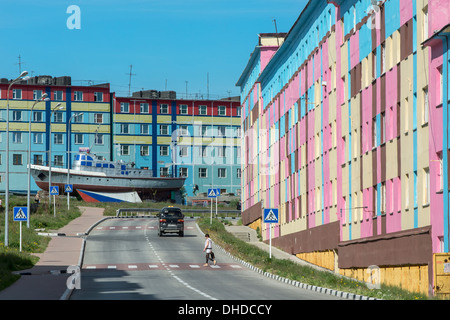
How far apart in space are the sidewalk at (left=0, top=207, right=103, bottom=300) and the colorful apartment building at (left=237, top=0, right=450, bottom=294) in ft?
40.1

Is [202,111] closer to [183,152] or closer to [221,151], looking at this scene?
[221,151]

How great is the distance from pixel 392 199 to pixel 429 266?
5.95 meters

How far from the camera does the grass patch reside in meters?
29.3

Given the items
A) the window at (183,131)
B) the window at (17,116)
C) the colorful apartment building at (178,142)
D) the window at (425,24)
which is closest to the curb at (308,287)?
the window at (425,24)

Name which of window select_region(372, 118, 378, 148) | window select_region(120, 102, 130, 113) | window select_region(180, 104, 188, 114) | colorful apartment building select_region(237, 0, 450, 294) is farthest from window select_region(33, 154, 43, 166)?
window select_region(372, 118, 378, 148)

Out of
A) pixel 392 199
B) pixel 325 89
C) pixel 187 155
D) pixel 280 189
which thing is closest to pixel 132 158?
pixel 187 155

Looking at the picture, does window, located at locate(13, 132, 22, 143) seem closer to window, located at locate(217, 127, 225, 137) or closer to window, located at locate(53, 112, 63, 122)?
window, located at locate(53, 112, 63, 122)

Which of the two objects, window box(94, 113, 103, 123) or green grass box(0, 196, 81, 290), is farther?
window box(94, 113, 103, 123)

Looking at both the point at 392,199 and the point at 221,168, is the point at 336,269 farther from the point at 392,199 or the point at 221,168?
the point at 221,168

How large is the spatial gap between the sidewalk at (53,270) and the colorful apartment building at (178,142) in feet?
168

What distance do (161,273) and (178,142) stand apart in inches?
3521

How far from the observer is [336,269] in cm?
4844

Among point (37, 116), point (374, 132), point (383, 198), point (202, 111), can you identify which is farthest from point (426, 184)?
point (202, 111)

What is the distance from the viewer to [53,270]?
40.7 metres
